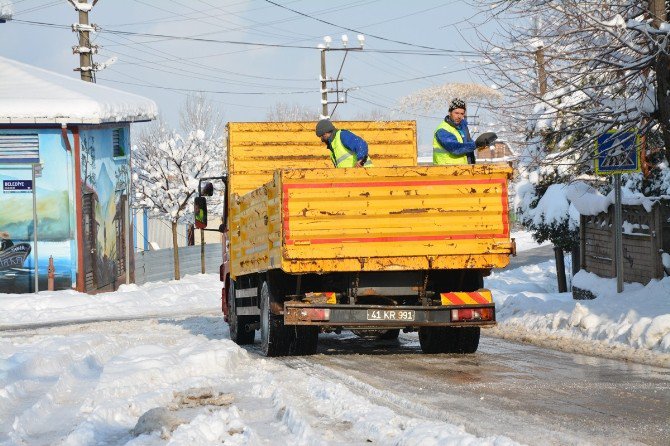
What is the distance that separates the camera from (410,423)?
7.33 metres

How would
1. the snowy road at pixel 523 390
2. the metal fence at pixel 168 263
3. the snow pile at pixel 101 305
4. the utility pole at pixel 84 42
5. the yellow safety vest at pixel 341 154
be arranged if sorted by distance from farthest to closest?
the metal fence at pixel 168 263, the utility pole at pixel 84 42, the snow pile at pixel 101 305, the yellow safety vest at pixel 341 154, the snowy road at pixel 523 390

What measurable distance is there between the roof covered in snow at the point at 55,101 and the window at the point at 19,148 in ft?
2.33

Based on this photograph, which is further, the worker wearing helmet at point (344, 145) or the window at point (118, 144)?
the window at point (118, 144)

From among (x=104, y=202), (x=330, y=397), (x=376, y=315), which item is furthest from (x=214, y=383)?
(x=104, y=202)

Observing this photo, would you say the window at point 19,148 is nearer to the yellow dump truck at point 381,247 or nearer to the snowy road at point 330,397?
the snowy road at point 330,397

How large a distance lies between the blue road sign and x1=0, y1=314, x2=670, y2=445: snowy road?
9.37 ft

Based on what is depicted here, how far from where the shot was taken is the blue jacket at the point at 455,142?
13.1 meters

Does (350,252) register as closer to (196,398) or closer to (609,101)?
(196,398)

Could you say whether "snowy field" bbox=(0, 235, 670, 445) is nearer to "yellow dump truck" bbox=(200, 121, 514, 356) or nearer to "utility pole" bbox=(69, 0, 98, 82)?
"yellow dump truck" bbox=(200, 121, 514, 356)

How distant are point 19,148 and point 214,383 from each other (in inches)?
855

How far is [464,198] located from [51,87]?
23.5 meters

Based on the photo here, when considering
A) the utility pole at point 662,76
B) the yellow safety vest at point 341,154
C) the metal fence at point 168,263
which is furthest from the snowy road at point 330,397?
the metal fence at point 168,263

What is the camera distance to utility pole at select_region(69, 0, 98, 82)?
40.5 m

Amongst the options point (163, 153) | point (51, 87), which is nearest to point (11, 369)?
point (51, 87)
